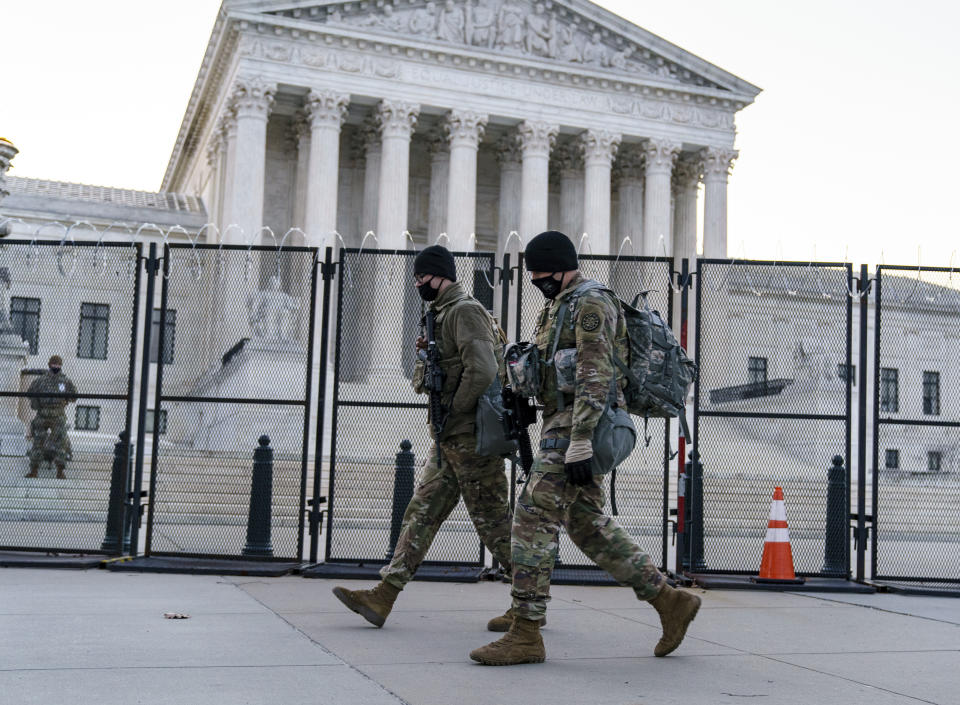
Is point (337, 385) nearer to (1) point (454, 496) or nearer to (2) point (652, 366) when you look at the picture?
(1) point (454, 496)

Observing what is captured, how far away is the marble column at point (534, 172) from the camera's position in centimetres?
4372

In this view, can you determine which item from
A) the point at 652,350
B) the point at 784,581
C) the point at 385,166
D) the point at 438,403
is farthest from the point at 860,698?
the point at 385,166

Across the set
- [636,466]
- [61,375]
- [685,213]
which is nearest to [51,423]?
[61,375]

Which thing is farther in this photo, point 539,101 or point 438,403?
point 539,101

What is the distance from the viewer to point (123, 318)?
A: 12297 millimetres

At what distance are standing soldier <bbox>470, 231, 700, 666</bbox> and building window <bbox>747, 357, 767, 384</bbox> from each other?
471cm

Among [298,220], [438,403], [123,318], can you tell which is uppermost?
[298,220]

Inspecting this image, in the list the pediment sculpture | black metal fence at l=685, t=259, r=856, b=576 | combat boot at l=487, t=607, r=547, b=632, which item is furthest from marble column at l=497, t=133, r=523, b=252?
combat boot at l=487, t=607, r=547, b=632

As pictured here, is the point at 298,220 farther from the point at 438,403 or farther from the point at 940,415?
the point at 438,403

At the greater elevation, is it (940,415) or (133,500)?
(940,415)

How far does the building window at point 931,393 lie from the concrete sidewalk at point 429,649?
2.74 meters

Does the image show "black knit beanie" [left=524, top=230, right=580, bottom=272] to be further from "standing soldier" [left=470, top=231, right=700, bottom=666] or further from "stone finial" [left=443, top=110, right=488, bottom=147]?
"stone finial" [left=443, top=110, right=488, bottom=147]

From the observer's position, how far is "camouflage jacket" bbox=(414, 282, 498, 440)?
723 centimetres

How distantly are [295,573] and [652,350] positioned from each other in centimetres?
481
